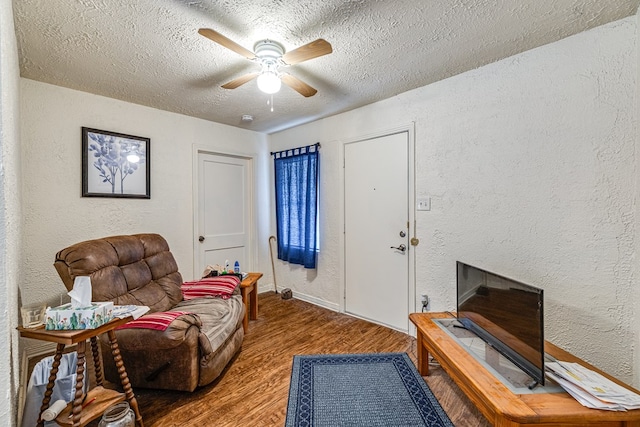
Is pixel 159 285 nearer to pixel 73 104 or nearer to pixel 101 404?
pixel 101 404

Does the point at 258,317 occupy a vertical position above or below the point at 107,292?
below

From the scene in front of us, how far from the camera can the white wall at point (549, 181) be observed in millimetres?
1678

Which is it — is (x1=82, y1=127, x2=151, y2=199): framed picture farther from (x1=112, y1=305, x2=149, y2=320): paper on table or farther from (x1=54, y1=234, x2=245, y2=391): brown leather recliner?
(x1=112, y1=305, x2=149, y2=320): paper on table

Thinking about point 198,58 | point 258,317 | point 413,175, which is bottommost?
point 258,317

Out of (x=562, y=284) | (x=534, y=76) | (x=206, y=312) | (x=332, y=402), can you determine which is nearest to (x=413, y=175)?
(x=534, y=76)

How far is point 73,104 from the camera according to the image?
2557 millimetres

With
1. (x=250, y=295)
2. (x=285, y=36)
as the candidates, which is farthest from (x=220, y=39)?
(x=250, y=295)

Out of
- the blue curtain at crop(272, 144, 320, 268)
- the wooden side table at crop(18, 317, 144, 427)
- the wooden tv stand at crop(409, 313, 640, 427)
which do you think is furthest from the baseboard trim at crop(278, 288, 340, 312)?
the wooden side table at crop(18, 317, 144, 427)

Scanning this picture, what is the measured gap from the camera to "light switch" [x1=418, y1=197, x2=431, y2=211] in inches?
102

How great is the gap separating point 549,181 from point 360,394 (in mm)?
1972

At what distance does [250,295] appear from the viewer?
3279 mm

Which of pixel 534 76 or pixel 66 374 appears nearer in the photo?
pixel 66 374

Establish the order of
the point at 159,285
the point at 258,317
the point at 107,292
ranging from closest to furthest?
the point at 107,292
the point at 159,285
the point at 258,317

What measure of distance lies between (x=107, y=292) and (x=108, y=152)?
1537 millimetres
